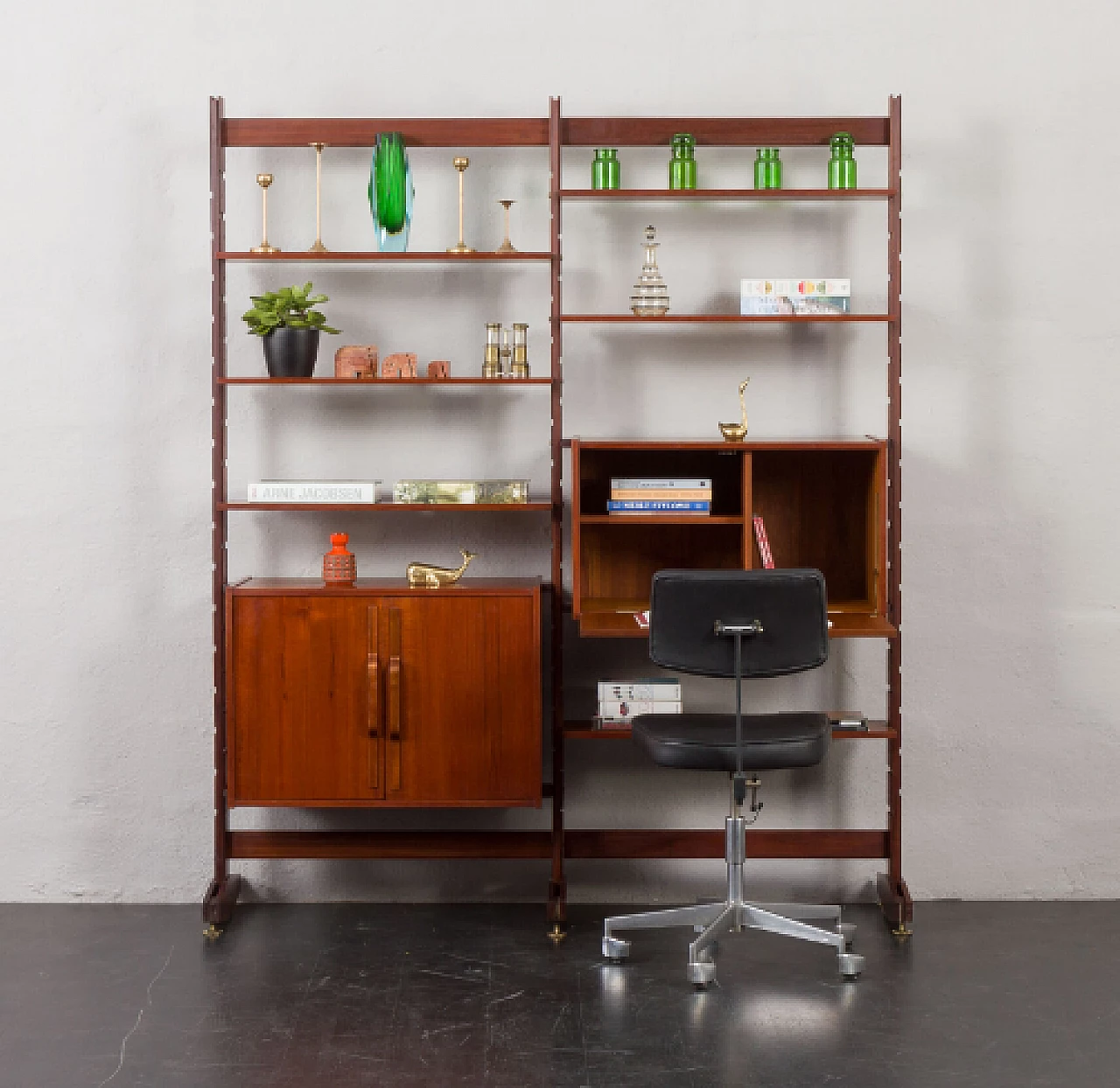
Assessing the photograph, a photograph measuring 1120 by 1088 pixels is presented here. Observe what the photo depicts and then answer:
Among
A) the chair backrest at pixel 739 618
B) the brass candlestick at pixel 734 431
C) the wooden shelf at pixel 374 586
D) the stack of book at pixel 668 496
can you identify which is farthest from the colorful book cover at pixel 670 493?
the chair backrest at pixel 739 618

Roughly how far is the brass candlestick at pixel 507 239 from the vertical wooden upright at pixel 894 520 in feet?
3.87

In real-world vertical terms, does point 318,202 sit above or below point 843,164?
below

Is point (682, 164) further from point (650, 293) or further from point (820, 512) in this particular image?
point (820, 512)

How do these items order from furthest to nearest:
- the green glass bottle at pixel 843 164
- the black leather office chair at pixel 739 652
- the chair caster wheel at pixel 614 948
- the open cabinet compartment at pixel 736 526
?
the open cabinet compartment at pixel 736 526 < the green glass bottle at pixel 843 164 < the chair caster wheel at pixel 614 948 < the black leather office chair at pixel 739 652

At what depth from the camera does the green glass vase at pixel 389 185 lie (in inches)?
167

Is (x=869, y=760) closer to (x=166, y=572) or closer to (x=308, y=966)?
(x=308, y=966)

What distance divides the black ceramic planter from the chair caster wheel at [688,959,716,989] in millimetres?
2096

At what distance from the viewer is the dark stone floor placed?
3285mm

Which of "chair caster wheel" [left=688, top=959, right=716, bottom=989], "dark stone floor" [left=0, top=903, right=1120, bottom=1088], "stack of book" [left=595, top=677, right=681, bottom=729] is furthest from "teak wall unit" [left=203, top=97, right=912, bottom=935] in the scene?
"chair caster wheel" [left=688, top=959, right=716, bottom=989]

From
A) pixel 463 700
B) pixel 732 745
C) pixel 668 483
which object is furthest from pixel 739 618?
pixel 463 700

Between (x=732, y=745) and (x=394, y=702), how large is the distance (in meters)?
1.08

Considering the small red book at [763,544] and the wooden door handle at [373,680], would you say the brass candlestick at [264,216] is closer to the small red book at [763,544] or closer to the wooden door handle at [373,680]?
the wooden door handle at [373,680]

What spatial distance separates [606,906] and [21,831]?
1.97 metres

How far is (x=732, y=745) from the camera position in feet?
12.2
